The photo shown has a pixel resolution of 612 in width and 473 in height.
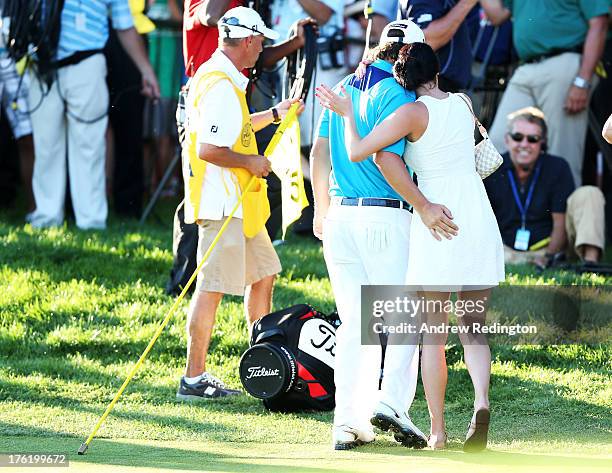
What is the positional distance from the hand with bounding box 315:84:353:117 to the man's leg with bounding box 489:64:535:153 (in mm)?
4792

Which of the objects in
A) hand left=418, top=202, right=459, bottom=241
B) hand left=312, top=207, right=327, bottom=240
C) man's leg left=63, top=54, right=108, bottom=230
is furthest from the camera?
man's leg left=63, top=54, right=108, bottom=230

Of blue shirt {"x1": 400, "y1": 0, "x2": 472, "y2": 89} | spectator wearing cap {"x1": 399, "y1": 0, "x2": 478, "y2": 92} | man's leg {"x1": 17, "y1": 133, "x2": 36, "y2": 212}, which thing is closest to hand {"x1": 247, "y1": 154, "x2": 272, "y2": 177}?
spectator wearing cap {"x1": 399, "y1": 0, "x2": 478, "y2": 92}

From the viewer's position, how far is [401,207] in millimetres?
7055

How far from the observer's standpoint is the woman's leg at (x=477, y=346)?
22.6 ft

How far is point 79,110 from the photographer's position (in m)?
12.2

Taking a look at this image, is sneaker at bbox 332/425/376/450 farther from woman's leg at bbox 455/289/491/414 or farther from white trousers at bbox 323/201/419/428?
woman's leg at bbox 455/289/491/414

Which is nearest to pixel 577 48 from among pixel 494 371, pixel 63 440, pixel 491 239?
pixel 494 371

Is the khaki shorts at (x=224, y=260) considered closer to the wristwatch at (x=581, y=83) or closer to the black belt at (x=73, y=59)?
the wristwatch at (x=581, y=83)

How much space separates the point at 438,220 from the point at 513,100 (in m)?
5.27

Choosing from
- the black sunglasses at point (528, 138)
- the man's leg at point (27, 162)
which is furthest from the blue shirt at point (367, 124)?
the man's leg at point (27, 162)

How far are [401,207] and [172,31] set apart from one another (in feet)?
23.8

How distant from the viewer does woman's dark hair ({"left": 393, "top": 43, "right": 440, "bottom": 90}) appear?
6906 millimetres

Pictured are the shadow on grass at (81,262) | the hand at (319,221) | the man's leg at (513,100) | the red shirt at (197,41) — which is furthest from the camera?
the man's leg at (513,100)

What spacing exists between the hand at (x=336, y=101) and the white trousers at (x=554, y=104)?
4.66 meters
